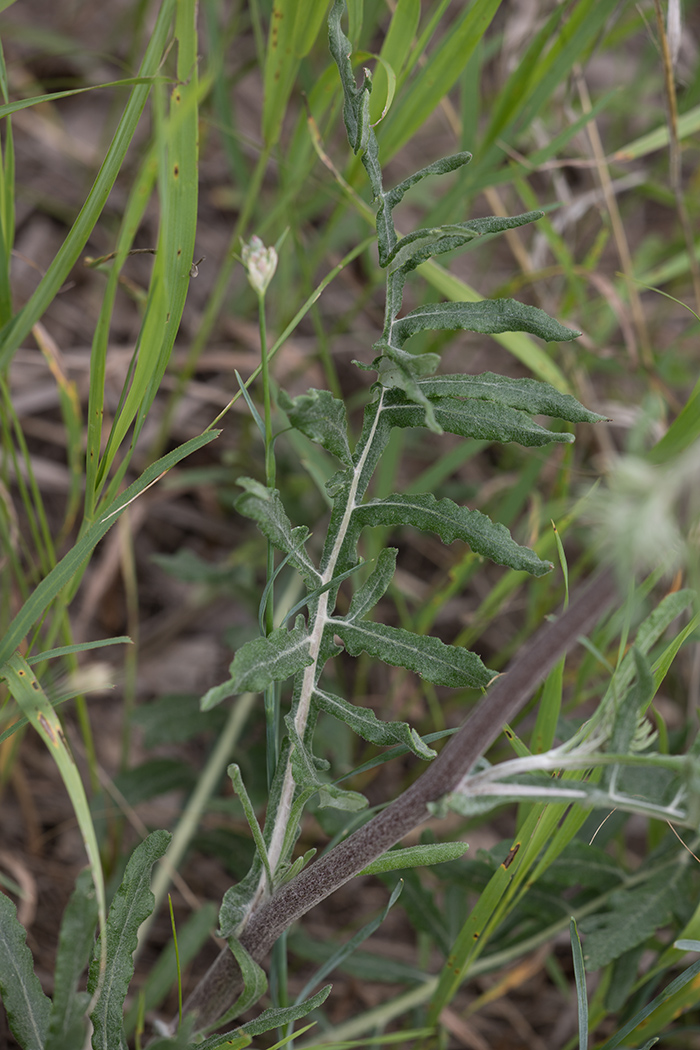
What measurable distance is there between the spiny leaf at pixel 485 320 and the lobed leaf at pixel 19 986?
851mm

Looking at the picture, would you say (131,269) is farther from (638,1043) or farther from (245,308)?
(638,1043)

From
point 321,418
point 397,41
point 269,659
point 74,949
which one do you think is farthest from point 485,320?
point 74,949

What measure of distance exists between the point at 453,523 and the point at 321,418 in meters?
0.20

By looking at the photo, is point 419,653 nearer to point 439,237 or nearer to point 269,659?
point 269,659

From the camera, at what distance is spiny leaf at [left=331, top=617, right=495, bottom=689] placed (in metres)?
0.93

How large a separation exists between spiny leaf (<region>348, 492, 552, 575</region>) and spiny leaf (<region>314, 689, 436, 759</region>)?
0.70 feet

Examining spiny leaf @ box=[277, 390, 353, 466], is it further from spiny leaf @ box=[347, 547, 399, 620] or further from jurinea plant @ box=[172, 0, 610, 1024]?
spiny leaf @ box=[347, 547, 399, 620]

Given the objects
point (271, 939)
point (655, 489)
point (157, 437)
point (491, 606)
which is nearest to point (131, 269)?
point (157, 437)

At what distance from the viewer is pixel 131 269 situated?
2613 mm

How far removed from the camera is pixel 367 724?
971 mm

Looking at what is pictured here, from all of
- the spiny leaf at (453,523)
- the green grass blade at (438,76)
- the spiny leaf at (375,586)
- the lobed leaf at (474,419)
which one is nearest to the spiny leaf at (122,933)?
the spiny leaf at (375,586)

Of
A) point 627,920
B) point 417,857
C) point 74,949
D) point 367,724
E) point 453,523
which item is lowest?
point 627,920

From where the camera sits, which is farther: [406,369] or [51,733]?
[51,733]

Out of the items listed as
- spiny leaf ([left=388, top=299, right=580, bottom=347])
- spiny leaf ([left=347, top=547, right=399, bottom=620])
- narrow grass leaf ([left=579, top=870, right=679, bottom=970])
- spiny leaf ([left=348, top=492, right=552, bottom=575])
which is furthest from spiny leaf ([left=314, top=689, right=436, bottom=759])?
narrow grass leaf ([left=579, top=870, right=679, bottom=970])
